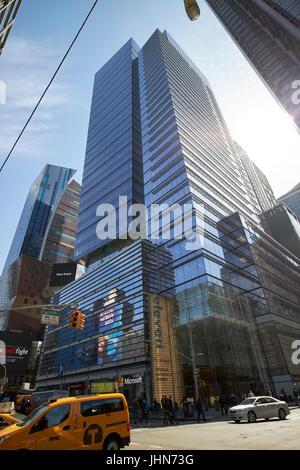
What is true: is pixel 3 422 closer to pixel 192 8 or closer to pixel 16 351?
pixel 192 8

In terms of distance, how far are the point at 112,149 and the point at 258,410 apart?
232 feet

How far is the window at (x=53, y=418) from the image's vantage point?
255 inches

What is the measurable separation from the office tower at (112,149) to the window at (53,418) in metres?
49.8

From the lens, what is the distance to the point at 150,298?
3756 cm

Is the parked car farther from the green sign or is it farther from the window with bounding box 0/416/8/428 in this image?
the green sign

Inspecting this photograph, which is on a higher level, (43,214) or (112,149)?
(43,214)

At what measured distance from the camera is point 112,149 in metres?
72.9

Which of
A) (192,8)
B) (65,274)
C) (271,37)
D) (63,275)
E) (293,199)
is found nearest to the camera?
(192,8)

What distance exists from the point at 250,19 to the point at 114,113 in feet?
144

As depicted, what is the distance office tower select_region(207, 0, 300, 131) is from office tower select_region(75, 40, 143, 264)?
109 feet

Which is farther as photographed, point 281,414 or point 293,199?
point 293,199

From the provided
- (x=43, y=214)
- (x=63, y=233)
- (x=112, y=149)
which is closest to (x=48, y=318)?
(x=112, y=149)

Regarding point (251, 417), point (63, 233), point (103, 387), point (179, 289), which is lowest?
point (251, 417)

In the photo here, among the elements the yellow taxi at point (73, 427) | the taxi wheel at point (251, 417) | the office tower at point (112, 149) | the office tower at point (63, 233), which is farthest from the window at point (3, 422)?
the office tower at point (63, 233)
